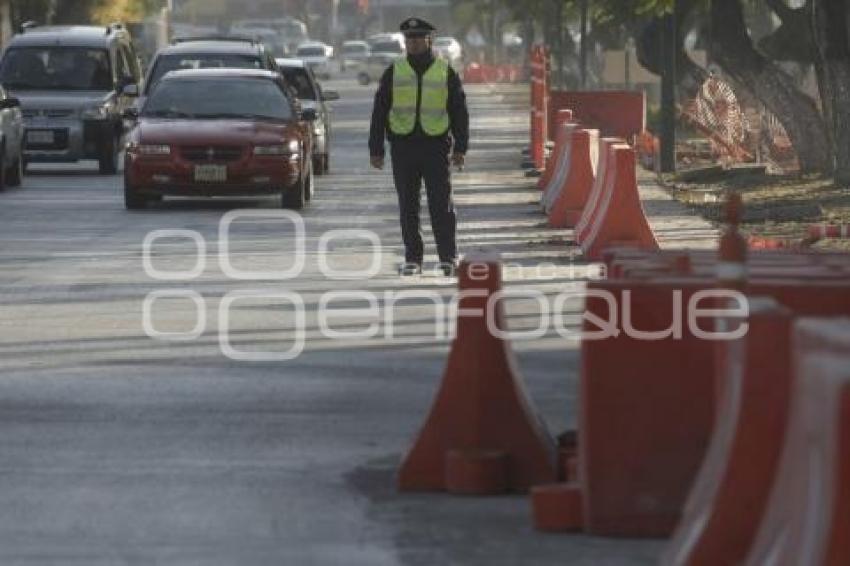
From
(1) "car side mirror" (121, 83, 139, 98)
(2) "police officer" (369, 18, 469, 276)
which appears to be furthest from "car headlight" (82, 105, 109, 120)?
(2) "police officer" (369, 18, 469, 276)

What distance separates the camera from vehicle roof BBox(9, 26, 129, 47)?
38.3m

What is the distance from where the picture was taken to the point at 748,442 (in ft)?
26.1

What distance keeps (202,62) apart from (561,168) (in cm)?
1184

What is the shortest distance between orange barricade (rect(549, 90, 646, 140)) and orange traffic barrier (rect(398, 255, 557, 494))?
91.1 ft

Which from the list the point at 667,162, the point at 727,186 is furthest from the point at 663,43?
the point at 727,186

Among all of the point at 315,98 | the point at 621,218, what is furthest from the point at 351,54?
the point at 621,218

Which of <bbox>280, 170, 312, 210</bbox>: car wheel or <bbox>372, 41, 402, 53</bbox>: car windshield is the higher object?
<bbox>280, 170, 312, 210</bbox>: car wheel

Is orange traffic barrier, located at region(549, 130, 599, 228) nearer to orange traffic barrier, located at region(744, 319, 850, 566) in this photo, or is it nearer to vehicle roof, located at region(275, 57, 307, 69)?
vehicle roof, located at region(275, 57, 307, 69)

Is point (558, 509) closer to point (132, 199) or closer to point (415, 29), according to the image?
point (415, 29)

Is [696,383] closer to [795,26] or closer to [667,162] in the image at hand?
[667,162]

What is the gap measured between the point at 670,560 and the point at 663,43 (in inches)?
1090

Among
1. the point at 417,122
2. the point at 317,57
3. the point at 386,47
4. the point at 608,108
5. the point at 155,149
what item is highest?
the point at 417,122

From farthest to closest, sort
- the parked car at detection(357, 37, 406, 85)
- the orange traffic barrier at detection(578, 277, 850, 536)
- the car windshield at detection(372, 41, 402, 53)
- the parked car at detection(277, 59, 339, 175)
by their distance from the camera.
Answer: the car windshield at detection(372, 41, 402, 53) → the parked car at detection(357, 37, 406, 85) → the parked car at detection(277, 59, 339, 175) → the orange traffic barrier at detection(578, 277, 850, 536)

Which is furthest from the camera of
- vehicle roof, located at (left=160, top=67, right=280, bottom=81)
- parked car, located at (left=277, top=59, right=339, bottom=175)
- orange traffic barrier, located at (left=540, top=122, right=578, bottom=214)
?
parked car, located at (left=277, top=59, right=339, bottom=175)
